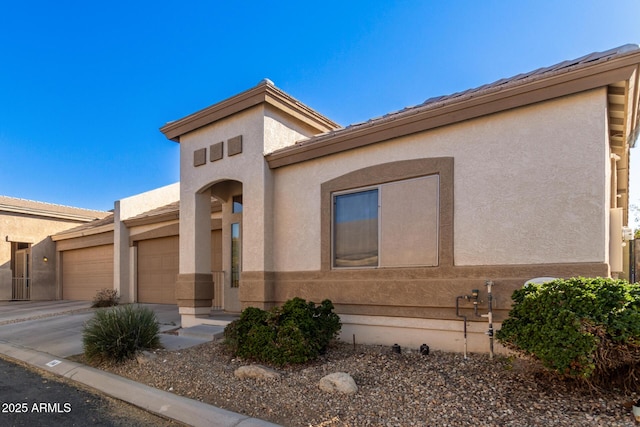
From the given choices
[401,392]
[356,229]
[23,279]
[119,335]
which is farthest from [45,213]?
[401,392]

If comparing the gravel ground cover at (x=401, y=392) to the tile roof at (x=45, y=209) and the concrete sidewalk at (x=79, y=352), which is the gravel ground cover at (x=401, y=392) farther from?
the tile roof at (x=45, y=209)

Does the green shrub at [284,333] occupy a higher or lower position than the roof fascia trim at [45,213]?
lower

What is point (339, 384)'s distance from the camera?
5160mm

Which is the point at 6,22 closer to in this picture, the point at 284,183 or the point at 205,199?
the point at 205,199

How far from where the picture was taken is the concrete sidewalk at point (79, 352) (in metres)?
4.93

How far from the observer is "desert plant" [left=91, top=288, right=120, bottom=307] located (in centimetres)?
1526

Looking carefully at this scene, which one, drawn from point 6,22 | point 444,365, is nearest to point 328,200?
point 444,365

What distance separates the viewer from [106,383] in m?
6.30

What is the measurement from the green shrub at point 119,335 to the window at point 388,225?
144 inches

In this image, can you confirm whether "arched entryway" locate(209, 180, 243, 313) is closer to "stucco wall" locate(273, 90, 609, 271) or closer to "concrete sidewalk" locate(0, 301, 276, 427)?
"concrete sidewalk" locate(0, 301, 276, 427)

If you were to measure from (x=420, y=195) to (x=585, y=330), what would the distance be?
337 centimetres

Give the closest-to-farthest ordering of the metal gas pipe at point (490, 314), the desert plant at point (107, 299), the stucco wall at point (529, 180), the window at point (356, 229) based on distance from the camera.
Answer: the stucco wall at point (529, 180), the metal gas pipe at point (490, 314), the window at point (356, 229), the desert plant at point (107, 299)

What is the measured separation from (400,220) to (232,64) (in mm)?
9357

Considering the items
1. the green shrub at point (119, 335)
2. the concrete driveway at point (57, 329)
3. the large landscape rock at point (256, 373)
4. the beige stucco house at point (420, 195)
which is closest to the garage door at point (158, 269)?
the concrete driveway at point (57, 329)
